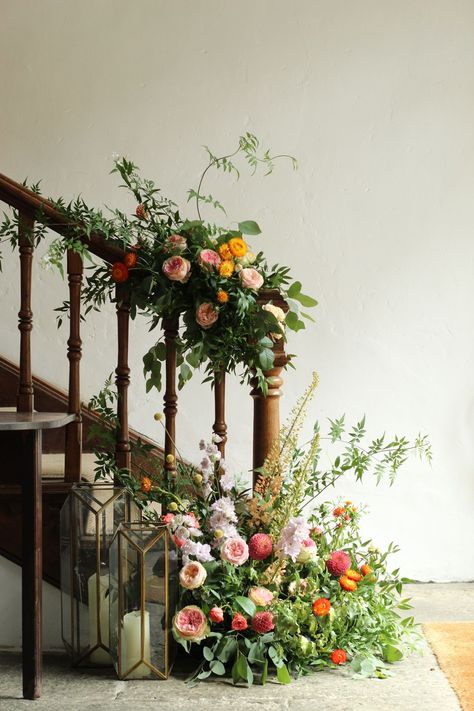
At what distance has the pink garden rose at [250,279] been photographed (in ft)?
7.55

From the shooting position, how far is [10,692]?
2135 mm

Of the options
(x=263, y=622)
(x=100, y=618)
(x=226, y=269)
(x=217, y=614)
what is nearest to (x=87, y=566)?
(x=100, y=618)

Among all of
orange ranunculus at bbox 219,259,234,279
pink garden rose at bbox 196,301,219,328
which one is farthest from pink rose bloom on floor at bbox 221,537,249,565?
orange ranunculus at bbox 219,259,234,279

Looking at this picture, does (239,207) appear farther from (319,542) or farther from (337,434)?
(319,542)

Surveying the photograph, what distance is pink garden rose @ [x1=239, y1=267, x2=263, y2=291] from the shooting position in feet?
7.55

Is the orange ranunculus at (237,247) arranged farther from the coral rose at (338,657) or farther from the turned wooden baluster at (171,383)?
the coral rose at (338,657)

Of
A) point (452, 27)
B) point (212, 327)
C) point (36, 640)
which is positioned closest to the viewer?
point (36, 640)

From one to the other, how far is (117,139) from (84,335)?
2.63 feet

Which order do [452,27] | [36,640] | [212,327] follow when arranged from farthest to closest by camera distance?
1. [452,27]
2. [212,327]
3. [36,640]

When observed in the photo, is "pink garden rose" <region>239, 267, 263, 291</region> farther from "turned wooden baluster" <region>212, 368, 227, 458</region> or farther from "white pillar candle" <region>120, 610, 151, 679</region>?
"white pillar candle" <region>120, 610, 151, 679</region>

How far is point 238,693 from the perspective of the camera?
2105 millimetres

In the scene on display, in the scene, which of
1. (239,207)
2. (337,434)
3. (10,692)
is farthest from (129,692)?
(239,207)

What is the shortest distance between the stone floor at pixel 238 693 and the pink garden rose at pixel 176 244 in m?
1.13

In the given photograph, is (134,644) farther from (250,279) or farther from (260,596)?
(250,279)
